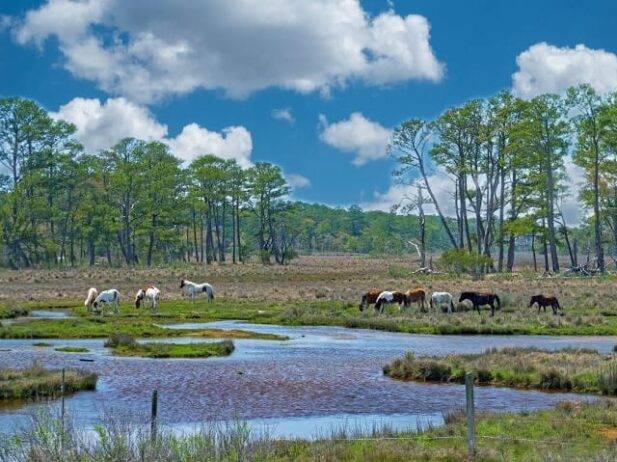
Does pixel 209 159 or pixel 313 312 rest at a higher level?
pixel 209 159

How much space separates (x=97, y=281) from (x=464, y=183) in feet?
123

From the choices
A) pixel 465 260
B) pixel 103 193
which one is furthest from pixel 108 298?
pixel 103 193

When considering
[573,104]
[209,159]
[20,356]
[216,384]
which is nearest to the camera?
[216,384]

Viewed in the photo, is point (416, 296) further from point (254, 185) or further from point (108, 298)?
point (254, 185)

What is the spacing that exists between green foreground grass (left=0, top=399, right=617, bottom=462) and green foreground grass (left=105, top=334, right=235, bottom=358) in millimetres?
13478

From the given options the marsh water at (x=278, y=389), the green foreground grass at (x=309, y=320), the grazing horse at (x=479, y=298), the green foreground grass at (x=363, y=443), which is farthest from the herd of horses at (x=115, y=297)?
the green foreground grass at (x=363, y=443)

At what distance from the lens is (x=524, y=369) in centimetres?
2398

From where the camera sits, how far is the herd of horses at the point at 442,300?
44938 mm

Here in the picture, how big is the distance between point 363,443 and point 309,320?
29010 mm

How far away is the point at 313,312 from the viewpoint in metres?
46.8

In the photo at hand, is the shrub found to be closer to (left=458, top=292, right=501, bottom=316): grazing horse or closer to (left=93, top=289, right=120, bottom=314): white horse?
(left=458, top=292, right=501, bottom=316): grazing horse

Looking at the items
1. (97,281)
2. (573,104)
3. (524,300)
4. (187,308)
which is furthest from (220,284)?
(573,104)

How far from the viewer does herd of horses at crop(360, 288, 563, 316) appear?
44.9 meters

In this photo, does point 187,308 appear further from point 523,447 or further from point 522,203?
point 522,203
